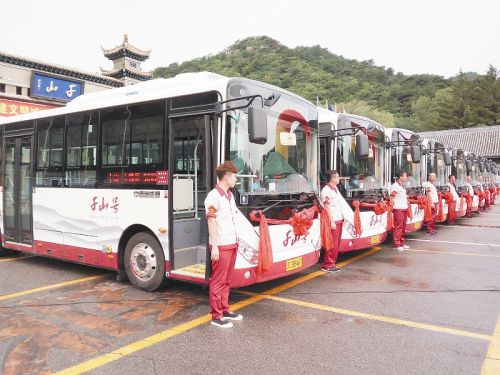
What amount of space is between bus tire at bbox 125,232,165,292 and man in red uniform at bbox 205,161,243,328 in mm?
1356

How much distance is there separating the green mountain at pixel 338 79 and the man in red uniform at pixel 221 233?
2269 inches

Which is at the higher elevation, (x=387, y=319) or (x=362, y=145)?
(x=362, y=145)

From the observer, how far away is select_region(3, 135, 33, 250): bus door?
771 cm

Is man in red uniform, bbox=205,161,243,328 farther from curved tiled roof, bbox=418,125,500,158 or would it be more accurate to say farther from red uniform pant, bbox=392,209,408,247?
curved tiled roof, bbox=418,125,500,158

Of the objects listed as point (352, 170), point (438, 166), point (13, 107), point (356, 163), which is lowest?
point (352, 170)

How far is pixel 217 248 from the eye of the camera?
4.44 meters

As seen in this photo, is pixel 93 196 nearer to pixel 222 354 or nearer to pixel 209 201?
pixel 209 201

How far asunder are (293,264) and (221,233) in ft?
4.77

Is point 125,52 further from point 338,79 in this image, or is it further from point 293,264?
point 338,79

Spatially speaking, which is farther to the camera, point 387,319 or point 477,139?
point 477,139

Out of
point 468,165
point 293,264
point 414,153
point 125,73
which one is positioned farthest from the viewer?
point 125,73

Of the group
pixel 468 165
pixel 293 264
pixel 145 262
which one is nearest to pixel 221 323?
pixel 293 264

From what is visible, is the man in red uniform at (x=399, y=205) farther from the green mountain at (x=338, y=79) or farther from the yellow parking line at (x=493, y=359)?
the green mountain at (x=338, y=79)

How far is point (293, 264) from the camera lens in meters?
5.51
